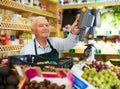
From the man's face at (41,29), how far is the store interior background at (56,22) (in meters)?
0.70

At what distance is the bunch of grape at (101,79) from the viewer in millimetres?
1673

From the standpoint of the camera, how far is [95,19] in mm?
2492

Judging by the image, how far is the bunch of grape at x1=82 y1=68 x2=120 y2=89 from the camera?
1673mm

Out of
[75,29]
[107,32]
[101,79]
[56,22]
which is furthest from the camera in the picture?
[56,22]

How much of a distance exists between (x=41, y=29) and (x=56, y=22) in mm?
2675

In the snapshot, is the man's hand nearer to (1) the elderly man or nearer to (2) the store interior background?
(1) the elderly man

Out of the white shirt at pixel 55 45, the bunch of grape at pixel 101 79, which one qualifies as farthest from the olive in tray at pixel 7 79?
the white shirt at pixel 55 45

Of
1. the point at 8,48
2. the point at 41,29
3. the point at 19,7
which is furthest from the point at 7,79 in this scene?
the point at 19,7

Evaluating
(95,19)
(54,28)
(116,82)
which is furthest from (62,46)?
(54,28)

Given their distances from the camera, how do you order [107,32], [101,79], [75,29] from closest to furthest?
1. [101,79]
2. [75,29]
3. [107,32]

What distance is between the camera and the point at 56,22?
18.8ft

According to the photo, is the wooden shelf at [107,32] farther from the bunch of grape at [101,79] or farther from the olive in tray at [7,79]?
the olive in tray at [7,79]

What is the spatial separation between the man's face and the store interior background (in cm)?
70

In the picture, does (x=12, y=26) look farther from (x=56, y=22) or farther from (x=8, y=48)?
(x=56, y=22)
